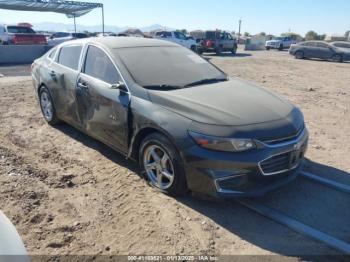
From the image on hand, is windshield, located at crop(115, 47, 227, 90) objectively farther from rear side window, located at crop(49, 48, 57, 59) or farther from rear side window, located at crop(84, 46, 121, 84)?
rear side window, located at crop(49, 48, 57, 59)

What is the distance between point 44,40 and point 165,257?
2290 cm

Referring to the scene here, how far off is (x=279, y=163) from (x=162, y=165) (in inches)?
50.7

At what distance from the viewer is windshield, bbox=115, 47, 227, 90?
4.21 metres

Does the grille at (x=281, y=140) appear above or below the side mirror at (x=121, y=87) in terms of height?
below

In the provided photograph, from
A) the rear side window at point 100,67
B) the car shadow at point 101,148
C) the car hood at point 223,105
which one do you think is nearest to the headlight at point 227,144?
the car hood at point 223,105

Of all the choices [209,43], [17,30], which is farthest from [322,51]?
[17,30]

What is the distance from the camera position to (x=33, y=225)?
134 inches

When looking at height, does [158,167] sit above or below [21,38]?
below

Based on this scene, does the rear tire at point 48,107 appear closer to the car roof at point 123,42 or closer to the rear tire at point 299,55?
the car roof at point 123,42

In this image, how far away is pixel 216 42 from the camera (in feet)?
87.7

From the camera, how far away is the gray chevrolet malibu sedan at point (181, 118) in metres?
3.36

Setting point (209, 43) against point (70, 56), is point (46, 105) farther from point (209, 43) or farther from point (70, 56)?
point (209, 43)

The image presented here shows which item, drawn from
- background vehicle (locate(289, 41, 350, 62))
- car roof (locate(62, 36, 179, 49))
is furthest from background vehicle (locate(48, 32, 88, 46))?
car roof (locate(62, 36, 179, 49))

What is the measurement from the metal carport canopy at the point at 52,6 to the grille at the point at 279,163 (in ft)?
112
